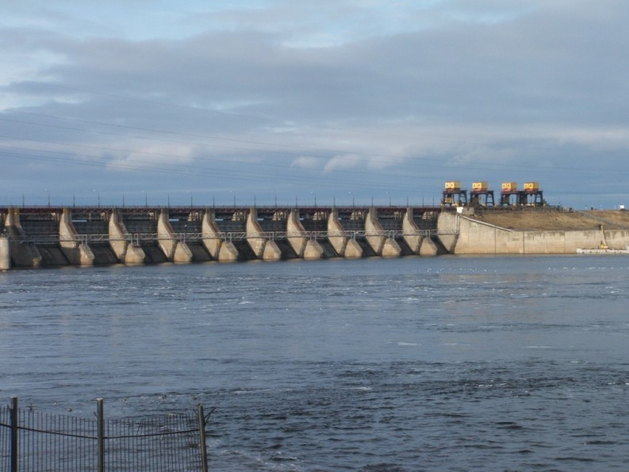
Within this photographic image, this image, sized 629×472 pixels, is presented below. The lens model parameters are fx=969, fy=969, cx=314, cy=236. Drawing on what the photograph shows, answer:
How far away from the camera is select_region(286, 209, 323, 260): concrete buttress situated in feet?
405

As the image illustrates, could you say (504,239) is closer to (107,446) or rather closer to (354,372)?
(354,372)

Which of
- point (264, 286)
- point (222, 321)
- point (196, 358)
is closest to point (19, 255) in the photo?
point (264, 286)

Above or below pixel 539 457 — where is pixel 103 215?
above

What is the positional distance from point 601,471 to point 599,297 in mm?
39914

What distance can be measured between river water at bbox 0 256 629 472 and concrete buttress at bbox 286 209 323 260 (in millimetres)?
63940

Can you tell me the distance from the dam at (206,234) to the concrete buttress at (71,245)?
108mm

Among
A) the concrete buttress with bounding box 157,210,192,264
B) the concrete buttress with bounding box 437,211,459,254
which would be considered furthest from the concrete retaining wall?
the concrete buttress with bounding box 157,210,192,264

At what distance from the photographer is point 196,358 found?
31.1 meters

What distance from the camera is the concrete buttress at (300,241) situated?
123562 millimetres

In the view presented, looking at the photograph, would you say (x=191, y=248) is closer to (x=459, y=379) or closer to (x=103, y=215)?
(x=103, y=215)

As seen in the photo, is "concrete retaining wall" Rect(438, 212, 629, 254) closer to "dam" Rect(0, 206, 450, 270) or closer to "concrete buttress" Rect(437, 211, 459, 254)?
"concrete buttress" Rect(437, 211, 459, 254)

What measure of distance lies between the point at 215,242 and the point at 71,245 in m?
17.8

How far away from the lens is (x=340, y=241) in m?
128

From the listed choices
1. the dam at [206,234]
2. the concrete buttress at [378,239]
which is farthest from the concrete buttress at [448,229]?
the concrete buttress at [378,239]
